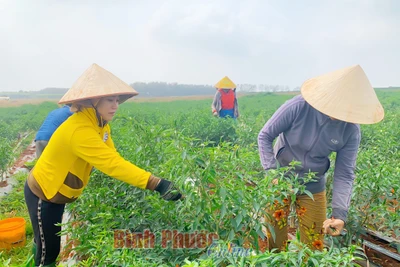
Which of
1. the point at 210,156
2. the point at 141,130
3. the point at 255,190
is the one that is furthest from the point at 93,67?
the point at 255,190

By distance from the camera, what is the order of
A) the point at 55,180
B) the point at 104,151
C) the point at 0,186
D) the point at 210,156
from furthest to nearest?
the point at 0,186 < the point at 55,180 < the point at 104,151 < the point at 210,156

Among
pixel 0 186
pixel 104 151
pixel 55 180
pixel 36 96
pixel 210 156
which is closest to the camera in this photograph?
pixel 210 156

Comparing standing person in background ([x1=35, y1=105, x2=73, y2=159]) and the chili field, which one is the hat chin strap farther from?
standing person in background ([x1=35, y1=105, x2=73, y2=159])

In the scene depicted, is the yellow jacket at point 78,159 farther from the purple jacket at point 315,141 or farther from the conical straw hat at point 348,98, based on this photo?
the conical straw hat at point 348,98

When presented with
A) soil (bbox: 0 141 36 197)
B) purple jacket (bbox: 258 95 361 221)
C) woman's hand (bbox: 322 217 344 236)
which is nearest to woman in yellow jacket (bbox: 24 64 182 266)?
purple jacket (bbox: 258 95 361 221)

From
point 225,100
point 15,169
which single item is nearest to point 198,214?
point 225,100

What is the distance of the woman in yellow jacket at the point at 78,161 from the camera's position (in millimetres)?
1891

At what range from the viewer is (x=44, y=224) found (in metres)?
2.23

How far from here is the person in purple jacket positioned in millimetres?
1970

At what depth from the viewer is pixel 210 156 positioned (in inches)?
64.6

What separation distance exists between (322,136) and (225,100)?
16.7 ft

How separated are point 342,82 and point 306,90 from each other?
23cm

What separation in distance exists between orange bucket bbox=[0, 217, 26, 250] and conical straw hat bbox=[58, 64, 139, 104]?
1839 millimetres

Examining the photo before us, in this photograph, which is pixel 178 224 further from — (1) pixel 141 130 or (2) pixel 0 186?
(2) pixel 0 186
